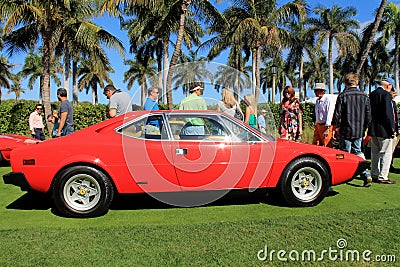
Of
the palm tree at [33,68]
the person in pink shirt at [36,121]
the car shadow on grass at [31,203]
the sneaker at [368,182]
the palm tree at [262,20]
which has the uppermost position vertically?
the palm tree at [33,68]

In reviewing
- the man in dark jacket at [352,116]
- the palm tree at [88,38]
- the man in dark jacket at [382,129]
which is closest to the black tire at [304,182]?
the man in dark jacket at [352,116]

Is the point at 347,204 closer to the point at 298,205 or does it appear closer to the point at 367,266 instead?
the point at 298,205

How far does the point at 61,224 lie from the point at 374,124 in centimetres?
547

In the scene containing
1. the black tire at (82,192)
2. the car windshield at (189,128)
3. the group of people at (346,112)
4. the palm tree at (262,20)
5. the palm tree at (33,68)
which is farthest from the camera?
the palm tree at (33,68)

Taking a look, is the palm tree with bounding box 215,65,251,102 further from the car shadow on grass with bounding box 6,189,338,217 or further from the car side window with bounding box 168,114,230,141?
the car shadow on grass with bounding box 6,189,338,217

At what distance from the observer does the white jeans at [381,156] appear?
6.21 m

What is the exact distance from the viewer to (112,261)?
307 centimetres

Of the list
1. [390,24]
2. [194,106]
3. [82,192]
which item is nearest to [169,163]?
[82,192]

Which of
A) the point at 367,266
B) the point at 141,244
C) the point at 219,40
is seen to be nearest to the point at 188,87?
the point at 141,244

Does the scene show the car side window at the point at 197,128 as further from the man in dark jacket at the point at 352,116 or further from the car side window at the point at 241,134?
the man in dark jacket at the point at 352,116

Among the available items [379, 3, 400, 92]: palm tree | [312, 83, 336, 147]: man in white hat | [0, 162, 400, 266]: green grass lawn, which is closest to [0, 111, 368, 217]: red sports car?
[0, 162, 400, 266]: green grass lawn

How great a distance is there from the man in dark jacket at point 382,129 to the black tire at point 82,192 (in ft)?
15.8

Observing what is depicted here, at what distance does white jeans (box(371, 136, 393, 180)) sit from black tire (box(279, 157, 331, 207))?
2.16m

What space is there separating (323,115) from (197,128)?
3486 millimetres
